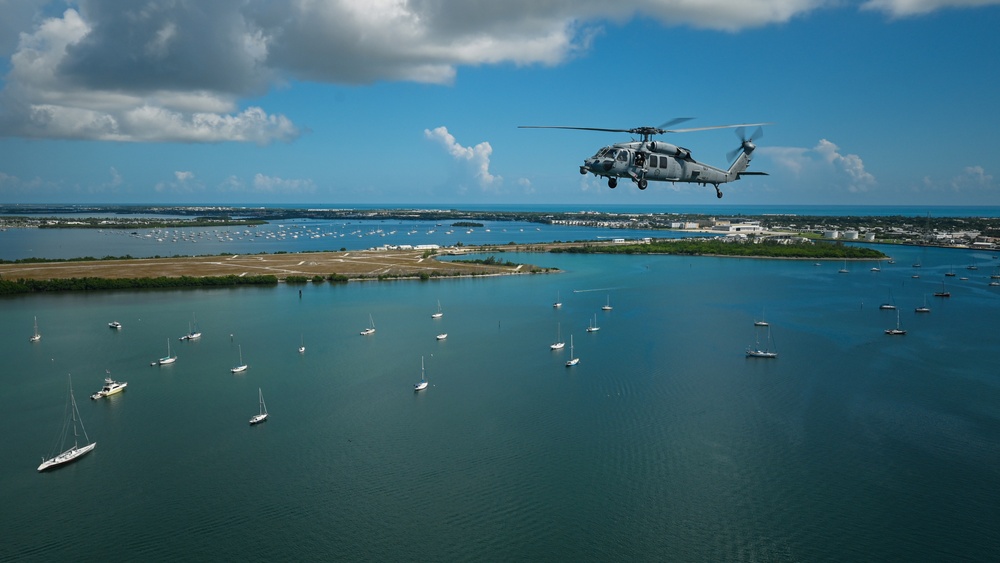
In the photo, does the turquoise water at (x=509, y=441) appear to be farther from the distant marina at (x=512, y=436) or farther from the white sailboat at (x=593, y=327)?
the white sailboat at (x=593, y=327)

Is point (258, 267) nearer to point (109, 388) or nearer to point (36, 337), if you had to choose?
point (36, 337)

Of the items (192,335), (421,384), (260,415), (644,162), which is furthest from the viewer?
(192,335)

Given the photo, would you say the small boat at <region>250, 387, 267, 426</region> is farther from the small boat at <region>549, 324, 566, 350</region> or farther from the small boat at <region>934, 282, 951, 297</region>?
the small boat at <region>934, 282, 951, 297</region>

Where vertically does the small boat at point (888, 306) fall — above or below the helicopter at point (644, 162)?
below

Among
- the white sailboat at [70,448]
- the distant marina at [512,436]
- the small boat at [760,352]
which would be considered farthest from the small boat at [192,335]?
the small boat at [760,352]

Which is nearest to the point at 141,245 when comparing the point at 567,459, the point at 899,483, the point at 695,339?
the point at 695,339

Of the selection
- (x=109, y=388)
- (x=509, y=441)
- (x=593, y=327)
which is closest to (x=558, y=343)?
(x=593, y=327)
